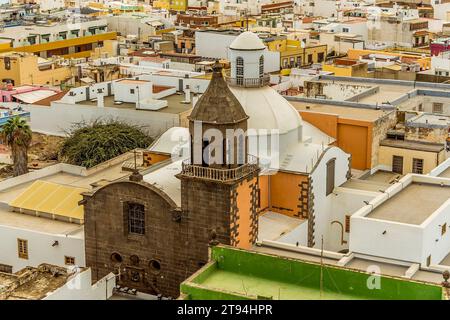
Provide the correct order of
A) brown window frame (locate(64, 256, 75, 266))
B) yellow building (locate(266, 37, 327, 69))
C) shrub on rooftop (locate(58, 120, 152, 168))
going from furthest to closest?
yellow building (locate(266, 37, 327, 69)), shrub on rooftop (locate(58, 120, 152, 168)), brown window frame (locate(64, 256, 75, 266))

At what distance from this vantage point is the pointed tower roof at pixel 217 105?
3114 cm

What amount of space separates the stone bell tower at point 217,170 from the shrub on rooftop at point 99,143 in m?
18.2

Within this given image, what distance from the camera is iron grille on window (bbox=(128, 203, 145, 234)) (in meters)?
33.8

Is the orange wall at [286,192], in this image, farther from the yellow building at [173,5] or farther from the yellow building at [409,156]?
the yellow building at [173,5]

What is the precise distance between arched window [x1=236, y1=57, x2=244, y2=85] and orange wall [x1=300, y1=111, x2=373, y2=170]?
5550 millimetres

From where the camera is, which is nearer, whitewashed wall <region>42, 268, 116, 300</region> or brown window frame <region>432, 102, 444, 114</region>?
whitewashed wall <region>42, 268, 116, 300</region>

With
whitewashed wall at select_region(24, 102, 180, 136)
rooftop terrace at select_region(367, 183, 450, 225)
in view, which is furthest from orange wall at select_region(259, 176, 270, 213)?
whitewashed wall at select_region(24, 102, 180, 136)

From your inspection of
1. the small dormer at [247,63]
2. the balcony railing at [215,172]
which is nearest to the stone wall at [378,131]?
the small dormer at [247,63]

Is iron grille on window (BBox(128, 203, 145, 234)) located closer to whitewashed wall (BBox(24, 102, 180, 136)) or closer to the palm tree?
the palm tree

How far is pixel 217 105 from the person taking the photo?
31328 millimetres

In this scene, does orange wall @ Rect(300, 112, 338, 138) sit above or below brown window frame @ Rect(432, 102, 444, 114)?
above

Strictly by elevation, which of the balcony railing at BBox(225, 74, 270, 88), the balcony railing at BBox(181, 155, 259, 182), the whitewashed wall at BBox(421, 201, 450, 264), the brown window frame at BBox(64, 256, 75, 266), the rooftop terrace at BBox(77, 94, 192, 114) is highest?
the balcony railing at BBox(225, 74, 270, 88)

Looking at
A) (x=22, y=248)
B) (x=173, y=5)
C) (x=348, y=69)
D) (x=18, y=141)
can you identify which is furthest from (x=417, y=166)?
(x=173, y=5)

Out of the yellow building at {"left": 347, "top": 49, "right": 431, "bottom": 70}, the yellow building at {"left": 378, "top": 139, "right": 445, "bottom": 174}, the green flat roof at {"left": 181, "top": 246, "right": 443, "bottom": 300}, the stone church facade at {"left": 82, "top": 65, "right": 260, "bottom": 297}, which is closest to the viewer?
the green flat roof at {"left": 181, "top": 246, "right": 443, "bottom": 300}
